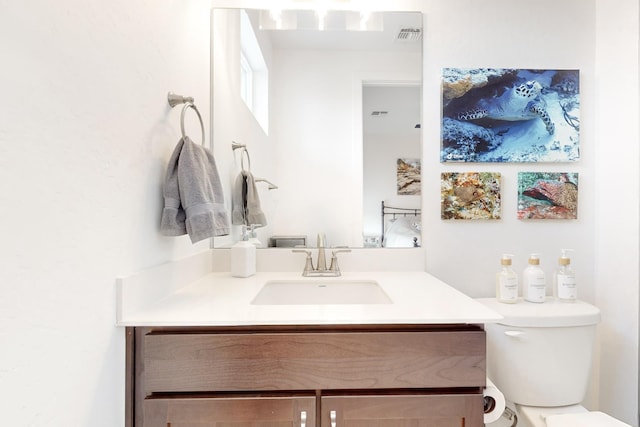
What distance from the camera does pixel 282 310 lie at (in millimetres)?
885

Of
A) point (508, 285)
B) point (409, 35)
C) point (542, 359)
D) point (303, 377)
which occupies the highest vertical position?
point (409, 35)

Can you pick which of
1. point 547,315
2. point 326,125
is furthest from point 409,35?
point 547,315

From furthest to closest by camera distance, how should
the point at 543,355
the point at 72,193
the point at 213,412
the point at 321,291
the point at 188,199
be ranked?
the point at 321,291, the point at 543,355, the point at 188,199, the point at 213,412, the point at 72,193

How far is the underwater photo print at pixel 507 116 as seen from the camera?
1460mm

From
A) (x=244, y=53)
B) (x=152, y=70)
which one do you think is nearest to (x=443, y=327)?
(x=152, y=70)

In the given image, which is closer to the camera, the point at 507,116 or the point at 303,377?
the point at 303,377

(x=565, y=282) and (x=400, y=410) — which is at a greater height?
(x=565, y=282)

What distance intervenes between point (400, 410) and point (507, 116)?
129cm

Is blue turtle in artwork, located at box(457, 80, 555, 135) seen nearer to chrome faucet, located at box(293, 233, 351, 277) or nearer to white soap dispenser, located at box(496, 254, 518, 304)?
white soap dispenser, located at box(496, 254, 518, 304)

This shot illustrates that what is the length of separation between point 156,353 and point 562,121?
5.88ft

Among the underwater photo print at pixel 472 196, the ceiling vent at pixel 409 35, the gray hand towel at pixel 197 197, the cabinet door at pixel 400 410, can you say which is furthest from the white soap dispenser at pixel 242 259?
the ceiling vent at pixel 409 35

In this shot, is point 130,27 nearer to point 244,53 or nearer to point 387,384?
point 244,53

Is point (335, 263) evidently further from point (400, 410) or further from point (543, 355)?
point (543, 355)

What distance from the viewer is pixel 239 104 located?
1.48m
